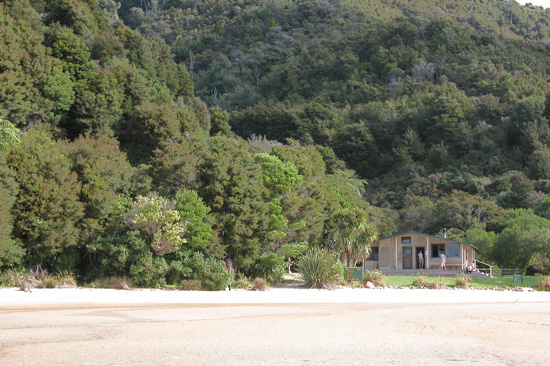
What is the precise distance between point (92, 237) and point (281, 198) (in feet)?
35.9

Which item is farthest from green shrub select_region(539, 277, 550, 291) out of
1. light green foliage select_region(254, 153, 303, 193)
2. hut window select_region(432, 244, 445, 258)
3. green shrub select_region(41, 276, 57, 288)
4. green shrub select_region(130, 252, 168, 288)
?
green shrub select_region(41, 276, 57, 288)

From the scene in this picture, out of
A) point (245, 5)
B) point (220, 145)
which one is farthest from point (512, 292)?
point (245, 5)

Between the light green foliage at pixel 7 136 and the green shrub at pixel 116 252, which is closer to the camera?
the green shrub at pixel 116 252

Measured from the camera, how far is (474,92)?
9362cm

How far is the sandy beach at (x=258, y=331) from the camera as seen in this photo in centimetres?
959

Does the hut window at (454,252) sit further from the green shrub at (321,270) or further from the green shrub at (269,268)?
the green shrub at (269,268)

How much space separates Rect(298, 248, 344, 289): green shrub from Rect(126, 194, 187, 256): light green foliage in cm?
638

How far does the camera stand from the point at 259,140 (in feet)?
212

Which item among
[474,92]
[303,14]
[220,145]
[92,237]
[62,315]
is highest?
[303,14]

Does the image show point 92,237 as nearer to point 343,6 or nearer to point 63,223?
point 63,223

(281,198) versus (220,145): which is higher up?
(220,145)

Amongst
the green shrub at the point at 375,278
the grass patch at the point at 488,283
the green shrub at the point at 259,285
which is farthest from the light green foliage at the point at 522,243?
the green shrub at the point at 259,285

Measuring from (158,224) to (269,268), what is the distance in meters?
6.84

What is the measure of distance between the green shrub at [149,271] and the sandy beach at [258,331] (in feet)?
9.39
